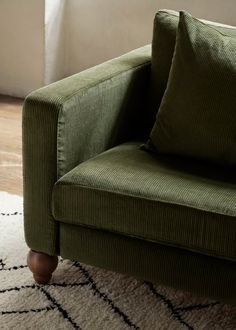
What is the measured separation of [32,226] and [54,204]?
128mm

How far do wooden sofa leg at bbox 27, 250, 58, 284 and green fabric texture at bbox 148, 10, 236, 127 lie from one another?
0.59m

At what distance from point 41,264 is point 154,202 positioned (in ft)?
1.48

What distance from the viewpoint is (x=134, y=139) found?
194 centimetres

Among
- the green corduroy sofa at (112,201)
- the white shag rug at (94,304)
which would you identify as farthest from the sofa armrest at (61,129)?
the white shag rug at (94,304)

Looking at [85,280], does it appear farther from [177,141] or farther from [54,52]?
[54,52]

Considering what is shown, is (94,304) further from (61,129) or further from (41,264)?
(61,129)

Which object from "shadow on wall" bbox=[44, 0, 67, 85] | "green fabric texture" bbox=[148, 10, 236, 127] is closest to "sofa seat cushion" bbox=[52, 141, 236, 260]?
"green fabric texture" bbox=[148, 10, 236, 127]

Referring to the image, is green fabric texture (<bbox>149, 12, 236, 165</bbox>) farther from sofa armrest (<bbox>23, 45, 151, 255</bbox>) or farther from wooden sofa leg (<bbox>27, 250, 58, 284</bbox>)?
wooden sofa leg (<bbox>27, 250, 58, 284</bbox>)

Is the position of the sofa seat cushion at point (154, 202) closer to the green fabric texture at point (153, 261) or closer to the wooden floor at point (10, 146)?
the green fabric texture at point (153, 261)

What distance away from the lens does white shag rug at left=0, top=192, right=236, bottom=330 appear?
5.37 feet

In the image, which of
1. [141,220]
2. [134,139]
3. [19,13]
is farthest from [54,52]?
[141,220]

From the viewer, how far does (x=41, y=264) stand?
1.74 m

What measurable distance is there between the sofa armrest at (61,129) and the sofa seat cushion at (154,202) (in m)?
0.05

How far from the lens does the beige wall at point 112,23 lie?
3.12 m
